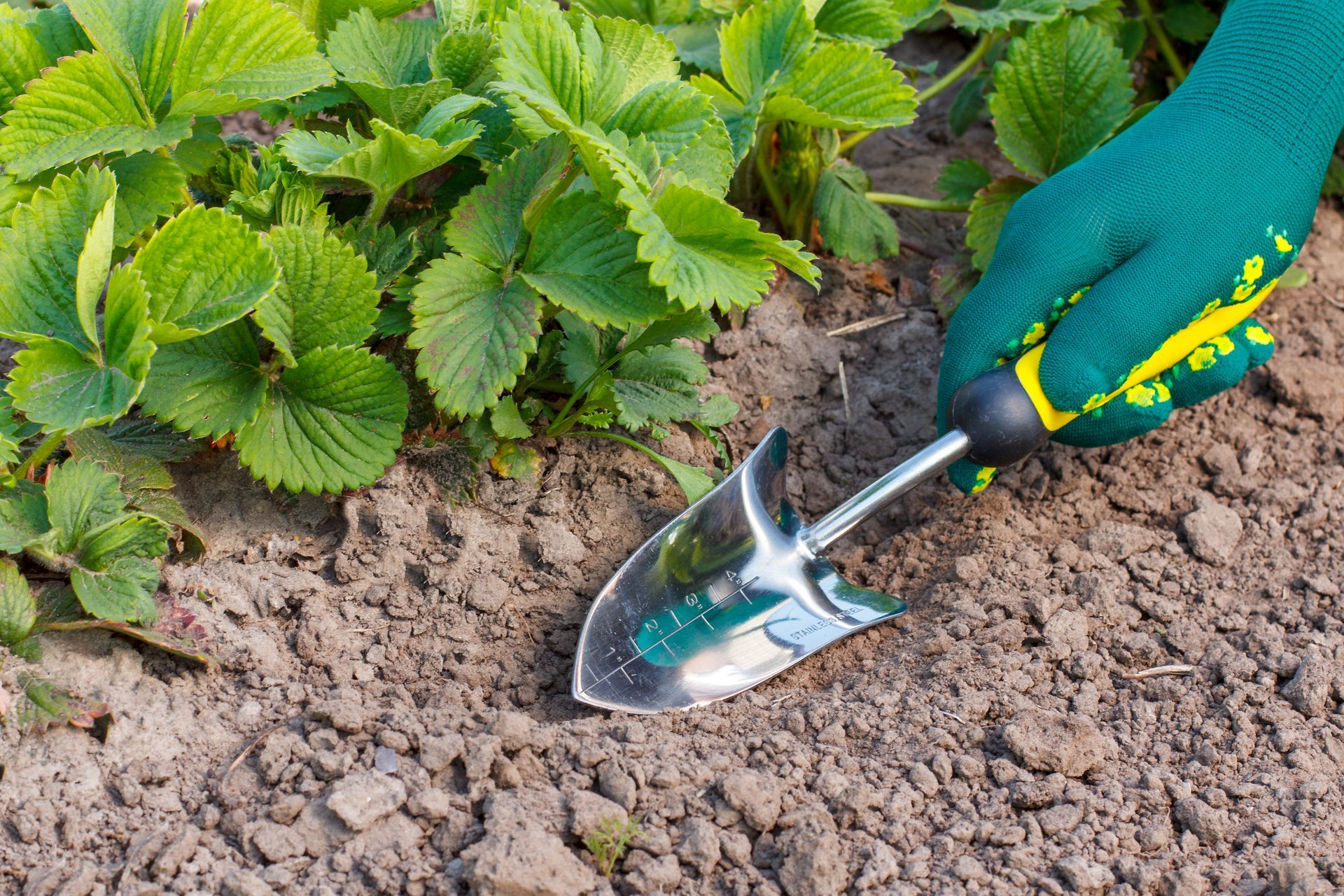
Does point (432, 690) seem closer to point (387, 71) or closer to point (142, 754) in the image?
point (142, 754)

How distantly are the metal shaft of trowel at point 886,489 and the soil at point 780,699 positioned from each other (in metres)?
0.16

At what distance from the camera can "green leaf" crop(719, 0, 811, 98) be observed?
183cm

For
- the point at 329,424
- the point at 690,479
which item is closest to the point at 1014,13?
the point at 690,479

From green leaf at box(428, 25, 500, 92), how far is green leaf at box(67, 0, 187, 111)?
0.36m

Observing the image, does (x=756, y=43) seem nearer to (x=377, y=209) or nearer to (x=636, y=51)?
(x=636, y=51)

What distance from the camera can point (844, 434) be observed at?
6.71ft

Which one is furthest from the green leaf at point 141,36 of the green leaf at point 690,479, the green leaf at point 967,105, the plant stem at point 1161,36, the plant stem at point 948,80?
the plant stem at point 1161,36

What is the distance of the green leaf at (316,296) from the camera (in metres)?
1.49

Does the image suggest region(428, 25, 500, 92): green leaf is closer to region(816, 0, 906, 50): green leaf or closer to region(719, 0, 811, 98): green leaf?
region(719, 0, 811, 98): green leaf

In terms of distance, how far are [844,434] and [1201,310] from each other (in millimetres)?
639

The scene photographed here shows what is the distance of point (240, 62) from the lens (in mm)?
1511

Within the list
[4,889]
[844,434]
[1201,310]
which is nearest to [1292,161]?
[1201,310]

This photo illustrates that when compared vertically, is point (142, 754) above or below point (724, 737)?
above

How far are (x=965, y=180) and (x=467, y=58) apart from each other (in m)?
1.11
